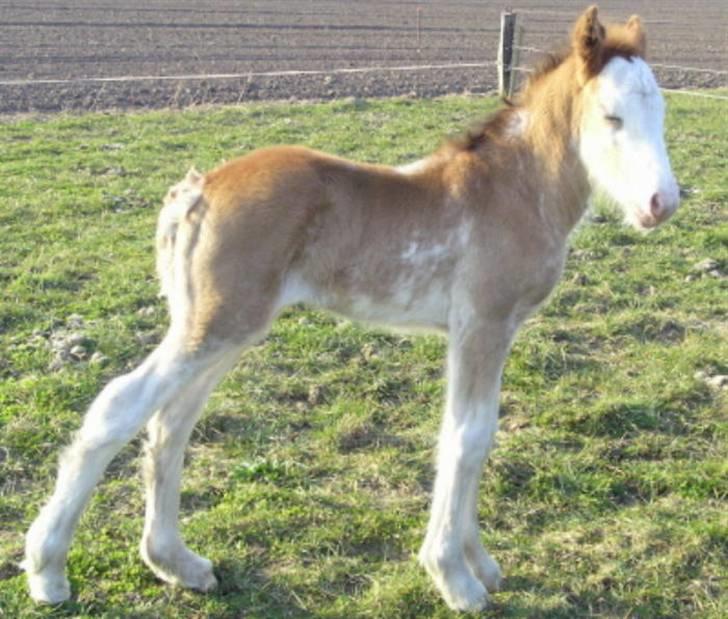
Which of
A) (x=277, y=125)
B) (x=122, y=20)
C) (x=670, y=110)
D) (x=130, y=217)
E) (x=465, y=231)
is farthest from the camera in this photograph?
(x=122, y=20)

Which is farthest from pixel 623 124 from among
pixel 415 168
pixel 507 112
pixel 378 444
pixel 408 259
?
pixel 378 444

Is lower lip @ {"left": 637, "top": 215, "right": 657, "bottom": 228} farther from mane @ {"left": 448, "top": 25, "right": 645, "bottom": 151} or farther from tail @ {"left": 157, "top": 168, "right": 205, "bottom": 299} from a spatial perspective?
tail @ {"left": 157, "top": 168, "right": 205, "bottom": 299}

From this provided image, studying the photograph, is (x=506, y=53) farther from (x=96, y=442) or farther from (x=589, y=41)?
Answer: (x=96, y=442)

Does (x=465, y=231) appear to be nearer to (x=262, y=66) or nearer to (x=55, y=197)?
(x=55, y=197)

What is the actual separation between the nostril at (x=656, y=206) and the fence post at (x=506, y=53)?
12422 millimetres

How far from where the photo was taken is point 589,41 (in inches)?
144

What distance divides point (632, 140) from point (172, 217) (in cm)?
176

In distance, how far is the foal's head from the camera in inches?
139

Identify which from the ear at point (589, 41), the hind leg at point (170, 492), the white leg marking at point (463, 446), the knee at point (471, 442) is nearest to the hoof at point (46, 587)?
the hind leg at point (170, 492)

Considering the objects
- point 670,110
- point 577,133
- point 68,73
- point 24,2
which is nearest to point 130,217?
point 577,133

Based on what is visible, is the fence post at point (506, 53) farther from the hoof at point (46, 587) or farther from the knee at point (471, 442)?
the hoof at point (46, 587)

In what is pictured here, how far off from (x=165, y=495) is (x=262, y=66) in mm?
17605

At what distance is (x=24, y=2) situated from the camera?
30.8 m

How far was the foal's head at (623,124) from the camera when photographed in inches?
139
